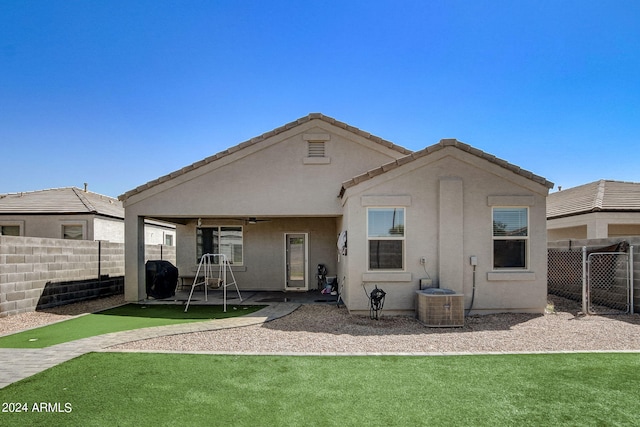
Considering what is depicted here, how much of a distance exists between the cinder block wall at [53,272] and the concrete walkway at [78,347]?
12.9ft

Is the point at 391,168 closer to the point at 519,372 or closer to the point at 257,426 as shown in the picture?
the point at 519,372

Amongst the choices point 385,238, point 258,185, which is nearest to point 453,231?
point 385,238

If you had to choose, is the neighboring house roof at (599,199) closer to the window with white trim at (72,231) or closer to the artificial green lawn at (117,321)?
the artificial green lawn at (117,321)

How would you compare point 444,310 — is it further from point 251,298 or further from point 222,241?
point 222,241

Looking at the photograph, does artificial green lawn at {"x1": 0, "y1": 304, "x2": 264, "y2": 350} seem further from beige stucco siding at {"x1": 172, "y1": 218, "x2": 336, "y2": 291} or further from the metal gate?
the metal gate

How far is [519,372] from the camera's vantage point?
5680mm

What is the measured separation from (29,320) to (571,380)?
12.2m

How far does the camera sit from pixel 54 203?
65.0 ft

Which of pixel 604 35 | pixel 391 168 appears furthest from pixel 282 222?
pixel 604 35

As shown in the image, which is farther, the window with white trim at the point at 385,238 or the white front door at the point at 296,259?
the white front door at the point at 296,259

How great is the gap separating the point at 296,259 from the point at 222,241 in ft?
11.1

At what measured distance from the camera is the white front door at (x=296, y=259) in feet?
52.3

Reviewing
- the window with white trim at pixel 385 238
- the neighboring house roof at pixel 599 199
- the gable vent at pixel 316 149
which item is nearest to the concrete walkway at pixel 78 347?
the window with white trim at pixel 385 238

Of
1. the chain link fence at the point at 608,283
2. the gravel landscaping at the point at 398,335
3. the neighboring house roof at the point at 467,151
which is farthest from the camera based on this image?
the chain link fence at the point at 608,283
